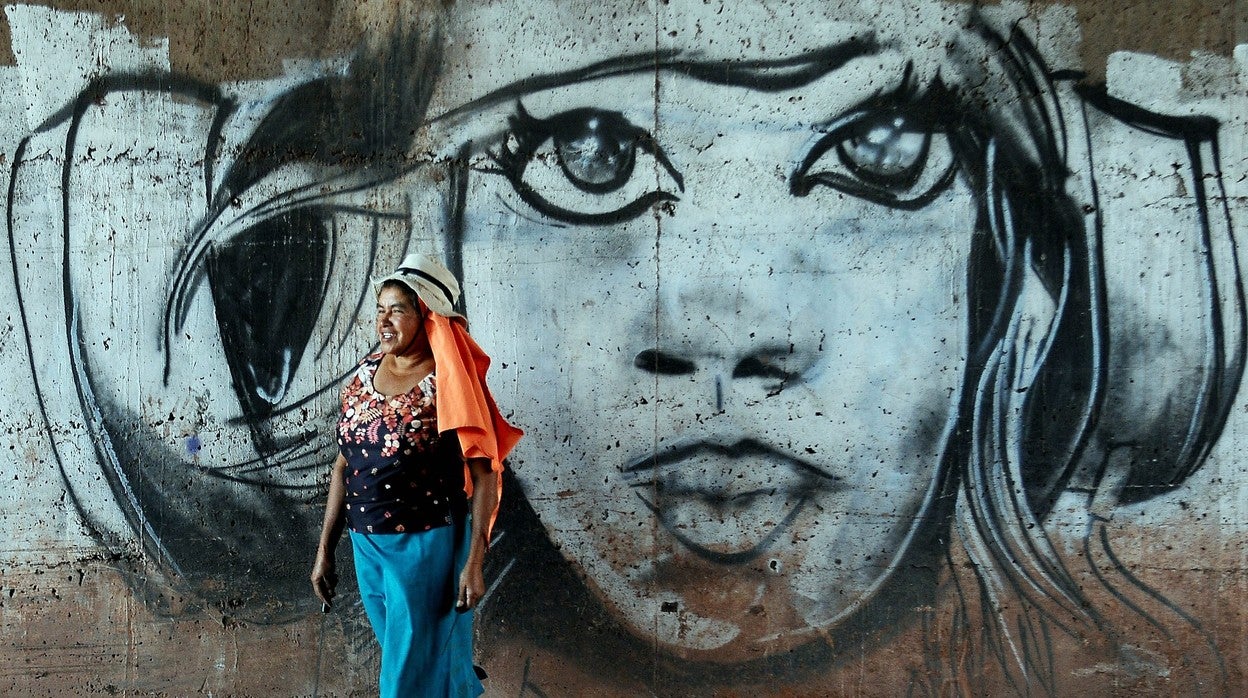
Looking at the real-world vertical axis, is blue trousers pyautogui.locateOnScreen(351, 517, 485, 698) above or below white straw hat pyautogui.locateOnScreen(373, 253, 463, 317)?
below

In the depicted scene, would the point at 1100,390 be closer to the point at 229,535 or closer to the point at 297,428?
the point at 297,428

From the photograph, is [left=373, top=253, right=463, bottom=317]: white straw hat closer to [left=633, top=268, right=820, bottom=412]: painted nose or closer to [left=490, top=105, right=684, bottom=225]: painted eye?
[left=490, top=105, right=684, bottom=225]: painted eye

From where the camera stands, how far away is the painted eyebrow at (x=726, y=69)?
322cm

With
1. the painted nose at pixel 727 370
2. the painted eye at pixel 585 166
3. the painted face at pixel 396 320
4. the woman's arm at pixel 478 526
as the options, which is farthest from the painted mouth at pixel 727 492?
the painted face at pixel 396 320

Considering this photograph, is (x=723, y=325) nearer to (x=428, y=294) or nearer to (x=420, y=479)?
(x=428, y=294)

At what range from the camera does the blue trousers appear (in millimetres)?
2605

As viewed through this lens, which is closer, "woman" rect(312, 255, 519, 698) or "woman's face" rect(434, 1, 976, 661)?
"woman" rect(312, 255, 519, 698)

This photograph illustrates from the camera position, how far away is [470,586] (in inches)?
101

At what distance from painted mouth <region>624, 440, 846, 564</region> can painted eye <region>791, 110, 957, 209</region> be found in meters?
1.02

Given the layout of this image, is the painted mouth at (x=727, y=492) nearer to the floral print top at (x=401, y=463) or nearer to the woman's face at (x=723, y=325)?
the woman's face at (x=723, y=325)

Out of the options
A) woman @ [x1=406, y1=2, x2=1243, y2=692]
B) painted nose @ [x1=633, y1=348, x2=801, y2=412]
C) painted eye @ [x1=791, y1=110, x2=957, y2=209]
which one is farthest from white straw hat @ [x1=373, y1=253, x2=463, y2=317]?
painted eye @ [x1=791, y1=110, x2=957, y2=209]

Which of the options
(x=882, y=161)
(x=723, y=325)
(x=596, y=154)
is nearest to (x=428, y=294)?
(x=596, y=154)

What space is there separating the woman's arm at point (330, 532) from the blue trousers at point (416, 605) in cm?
18

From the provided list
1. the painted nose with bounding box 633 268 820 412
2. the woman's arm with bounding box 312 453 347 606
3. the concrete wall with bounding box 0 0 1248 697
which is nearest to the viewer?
the woman's arm with bounding box 312 453 347 606
